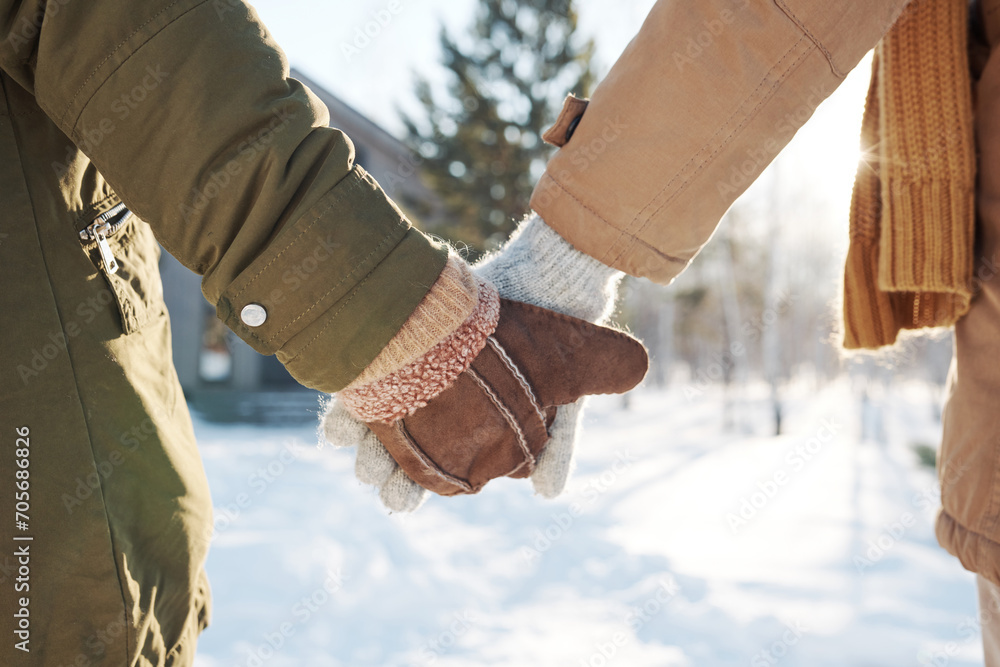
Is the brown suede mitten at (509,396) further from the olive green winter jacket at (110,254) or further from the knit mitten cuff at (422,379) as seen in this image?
the olive green winter jacket at (110,254)

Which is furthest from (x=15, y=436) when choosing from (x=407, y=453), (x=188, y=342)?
(x=188, y=342)

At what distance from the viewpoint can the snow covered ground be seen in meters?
2.73

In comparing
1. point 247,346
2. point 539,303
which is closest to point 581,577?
point 539,303

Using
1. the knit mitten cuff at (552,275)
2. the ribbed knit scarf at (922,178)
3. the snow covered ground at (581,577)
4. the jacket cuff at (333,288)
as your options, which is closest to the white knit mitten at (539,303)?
the knit mitten cuff at (552,275)

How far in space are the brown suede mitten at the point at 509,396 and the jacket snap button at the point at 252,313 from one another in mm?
265

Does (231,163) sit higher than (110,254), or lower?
higher

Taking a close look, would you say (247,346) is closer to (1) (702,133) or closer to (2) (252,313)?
(2) (252,313)

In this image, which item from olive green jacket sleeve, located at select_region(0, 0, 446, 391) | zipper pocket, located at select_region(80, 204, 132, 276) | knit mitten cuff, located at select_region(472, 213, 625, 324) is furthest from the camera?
knit mitten cuff, located at select_region(472, 213, 625, 324)

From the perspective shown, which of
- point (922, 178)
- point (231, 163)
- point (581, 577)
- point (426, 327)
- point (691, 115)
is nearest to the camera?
point (231, 163)

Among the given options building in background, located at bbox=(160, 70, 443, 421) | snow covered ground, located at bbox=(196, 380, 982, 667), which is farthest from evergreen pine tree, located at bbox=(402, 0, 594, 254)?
snow covered ground, located at bbox=(196, 380, 982, 667)

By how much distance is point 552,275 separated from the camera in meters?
1.11

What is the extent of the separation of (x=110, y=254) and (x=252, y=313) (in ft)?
0.95

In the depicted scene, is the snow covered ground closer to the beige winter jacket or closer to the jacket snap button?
the jacket snap button

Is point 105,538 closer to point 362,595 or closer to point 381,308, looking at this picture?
point 381,308
